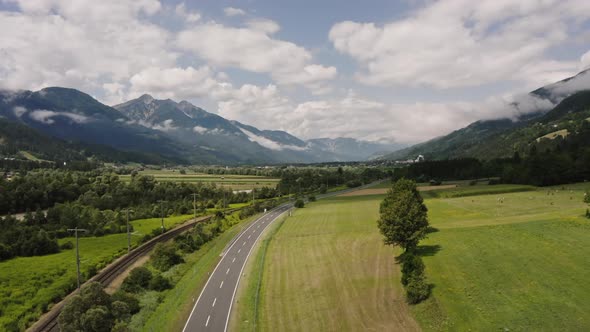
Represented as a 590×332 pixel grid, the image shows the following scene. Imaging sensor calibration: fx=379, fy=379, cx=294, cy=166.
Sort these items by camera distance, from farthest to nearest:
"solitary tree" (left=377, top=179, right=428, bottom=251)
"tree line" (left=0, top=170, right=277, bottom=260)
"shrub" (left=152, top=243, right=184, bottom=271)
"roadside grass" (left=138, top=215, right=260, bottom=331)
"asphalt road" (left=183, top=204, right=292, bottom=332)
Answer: "tree line" (left=0, top=170, right=277, bottom=260) < "shrub" (left=152, top=243, right=184, bottom=271) < "solitary tree" (left=377, top=179, right=428, bottom=251) < "roadside grass" (left=138, top=215, right=260, bottom=331) < "asphalt road" (left=183, top=204, right=292, bottom=332)

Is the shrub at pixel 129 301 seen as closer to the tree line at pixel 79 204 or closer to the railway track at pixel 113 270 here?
the railway track at pixel 113 270

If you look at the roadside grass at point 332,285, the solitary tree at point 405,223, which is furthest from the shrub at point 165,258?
the solitary tree at point 405,223

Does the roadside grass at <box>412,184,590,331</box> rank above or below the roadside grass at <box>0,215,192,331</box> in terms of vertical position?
above

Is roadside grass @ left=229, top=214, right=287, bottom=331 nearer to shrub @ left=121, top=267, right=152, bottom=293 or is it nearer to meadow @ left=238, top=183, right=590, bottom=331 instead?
meadow @ left=238, top=183, right=590, bottom=331

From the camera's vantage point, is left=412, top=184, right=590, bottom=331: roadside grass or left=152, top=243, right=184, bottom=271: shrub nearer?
left=412, top=184, right=590, bottom=331: roadside grass

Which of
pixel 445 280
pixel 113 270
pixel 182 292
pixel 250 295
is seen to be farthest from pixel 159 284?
pixel 445 280

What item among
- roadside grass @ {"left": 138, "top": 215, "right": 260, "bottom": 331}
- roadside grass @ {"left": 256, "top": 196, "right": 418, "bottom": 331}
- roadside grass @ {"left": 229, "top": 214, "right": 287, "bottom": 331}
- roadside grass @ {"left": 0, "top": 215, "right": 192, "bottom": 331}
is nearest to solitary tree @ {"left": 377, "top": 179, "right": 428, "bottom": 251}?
roadside grass @ {"left": 256, "top": 196, "right": 418, "bottom": 331}
